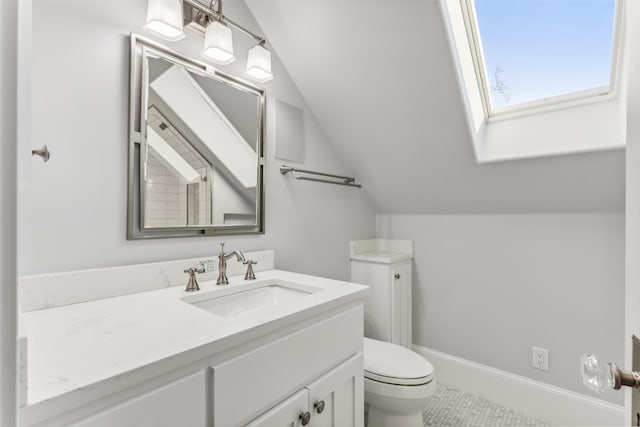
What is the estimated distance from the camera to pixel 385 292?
2.08m

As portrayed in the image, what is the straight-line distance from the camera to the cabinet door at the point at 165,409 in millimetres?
581

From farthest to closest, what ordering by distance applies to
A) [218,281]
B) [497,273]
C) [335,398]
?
[497,273], [218,281], [335,398]

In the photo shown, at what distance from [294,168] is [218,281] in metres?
0.80

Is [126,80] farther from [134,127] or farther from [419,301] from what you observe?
[419,301]

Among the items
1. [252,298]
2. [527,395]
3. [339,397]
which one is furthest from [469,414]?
[252,298]

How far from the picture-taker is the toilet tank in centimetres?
207

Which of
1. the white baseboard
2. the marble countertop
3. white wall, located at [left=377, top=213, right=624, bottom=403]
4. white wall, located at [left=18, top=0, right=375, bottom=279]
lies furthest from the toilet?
white wall, located at [left=18, top=0, right=375, bottom=279]

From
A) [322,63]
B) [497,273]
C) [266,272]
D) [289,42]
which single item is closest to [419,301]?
[497,273]

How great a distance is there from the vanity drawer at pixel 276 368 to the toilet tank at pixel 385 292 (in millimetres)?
950

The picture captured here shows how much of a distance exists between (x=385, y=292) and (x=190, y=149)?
1.46 metres

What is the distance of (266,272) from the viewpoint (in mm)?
1572

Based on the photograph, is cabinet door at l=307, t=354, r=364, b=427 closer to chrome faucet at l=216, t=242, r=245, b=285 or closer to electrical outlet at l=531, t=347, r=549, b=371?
chrome faucet at l=216, t=242, r=245, b=285

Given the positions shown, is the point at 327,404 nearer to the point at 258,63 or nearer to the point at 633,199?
the point at 633,199

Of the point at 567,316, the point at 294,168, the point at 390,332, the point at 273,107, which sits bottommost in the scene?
the point at 390,332
